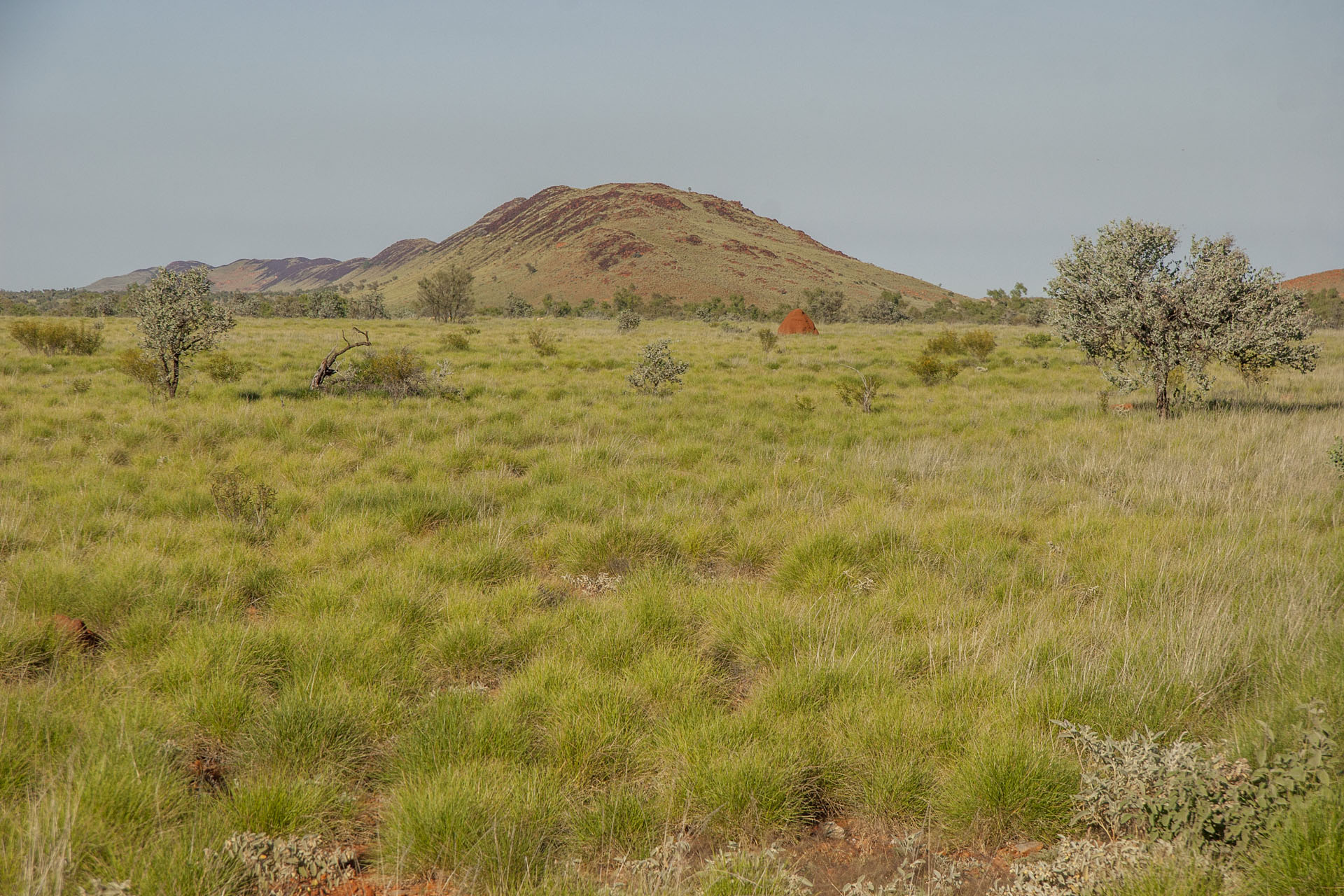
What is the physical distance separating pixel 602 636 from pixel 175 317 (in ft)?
38.0

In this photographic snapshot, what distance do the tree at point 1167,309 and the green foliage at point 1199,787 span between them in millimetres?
10048

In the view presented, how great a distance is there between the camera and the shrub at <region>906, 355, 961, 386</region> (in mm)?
15414

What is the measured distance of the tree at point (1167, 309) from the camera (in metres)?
9.67

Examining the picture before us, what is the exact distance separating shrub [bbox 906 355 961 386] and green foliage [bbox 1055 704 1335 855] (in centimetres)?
1377

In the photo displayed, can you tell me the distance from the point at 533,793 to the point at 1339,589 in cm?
524

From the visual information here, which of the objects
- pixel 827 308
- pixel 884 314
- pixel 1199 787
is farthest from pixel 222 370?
pixel 884 314

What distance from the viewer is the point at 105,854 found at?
2131mm

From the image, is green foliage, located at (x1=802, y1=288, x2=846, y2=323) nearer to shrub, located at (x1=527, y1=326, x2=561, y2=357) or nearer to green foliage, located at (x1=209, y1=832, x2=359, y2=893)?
shrub, located at (x1=527, y1=326, x2=561, y2=357)

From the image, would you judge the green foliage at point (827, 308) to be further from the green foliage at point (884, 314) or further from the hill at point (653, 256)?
the hill at point (653, 256)

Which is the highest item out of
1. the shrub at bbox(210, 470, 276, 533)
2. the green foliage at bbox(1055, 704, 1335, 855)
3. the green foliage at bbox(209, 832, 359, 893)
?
the shrub at bbox(210, 470, 276, 533)

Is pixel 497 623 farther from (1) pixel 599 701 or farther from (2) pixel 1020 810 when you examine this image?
(2) pixel 1020 810

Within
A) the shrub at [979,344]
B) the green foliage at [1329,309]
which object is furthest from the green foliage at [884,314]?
the shrub at [979,344]

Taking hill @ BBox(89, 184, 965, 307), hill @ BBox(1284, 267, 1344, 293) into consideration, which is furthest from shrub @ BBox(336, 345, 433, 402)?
Result: hill @ BBox(1284, 267, 1344, 293)

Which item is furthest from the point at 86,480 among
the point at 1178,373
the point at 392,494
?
the point at 1178,373
